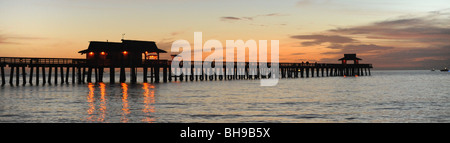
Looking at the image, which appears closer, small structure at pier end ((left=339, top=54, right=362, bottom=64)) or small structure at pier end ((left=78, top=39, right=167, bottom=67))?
small structure at pier end ((left=78, top=39, right=167, bottom=67))

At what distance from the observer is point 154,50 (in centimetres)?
5806

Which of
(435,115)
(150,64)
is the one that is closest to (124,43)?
(150,64)

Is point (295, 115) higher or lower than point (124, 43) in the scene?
lower

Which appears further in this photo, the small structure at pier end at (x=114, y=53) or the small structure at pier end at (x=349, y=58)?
the small structure at pier end at (x=349, y=58)

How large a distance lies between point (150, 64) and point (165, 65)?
244 cm

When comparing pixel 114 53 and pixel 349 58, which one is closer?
pixel 114 53

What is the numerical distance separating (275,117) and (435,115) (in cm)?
812
